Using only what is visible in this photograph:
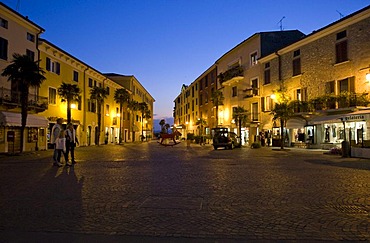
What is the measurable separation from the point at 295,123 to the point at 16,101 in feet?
75.1

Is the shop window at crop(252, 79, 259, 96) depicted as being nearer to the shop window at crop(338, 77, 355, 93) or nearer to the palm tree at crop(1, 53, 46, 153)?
the shop window at crop(338, 77, 355, 93)

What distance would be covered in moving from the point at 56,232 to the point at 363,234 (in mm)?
4551

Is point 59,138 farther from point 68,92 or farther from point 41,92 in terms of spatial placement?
point 68,92

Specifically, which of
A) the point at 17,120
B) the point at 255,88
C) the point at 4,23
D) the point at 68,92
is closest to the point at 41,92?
the point at 68,92

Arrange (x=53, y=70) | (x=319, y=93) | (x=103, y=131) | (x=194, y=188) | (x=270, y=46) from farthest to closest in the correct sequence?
(x=103, y=131) → (x=270, y=46) → (x=53, y=70) → (x=319, y=93) → (x=194, y=188)

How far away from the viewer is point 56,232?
17.0 feet

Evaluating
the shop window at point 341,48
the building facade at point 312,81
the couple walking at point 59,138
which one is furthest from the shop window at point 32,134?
the shop window at point 341,48

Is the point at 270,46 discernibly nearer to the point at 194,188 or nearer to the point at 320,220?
the point at 194,188

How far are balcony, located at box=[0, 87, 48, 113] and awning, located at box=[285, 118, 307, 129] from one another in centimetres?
2167

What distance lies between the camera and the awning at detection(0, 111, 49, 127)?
2380 cm

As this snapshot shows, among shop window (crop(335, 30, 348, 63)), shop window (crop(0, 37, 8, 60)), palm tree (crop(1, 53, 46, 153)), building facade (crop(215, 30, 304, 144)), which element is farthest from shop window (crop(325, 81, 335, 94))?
shop window (crop(0, 37, 8, 60))

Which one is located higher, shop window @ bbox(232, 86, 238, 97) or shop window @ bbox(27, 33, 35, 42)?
shop window @ bbox(27, 33, 35, 42)

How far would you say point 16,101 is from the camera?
26031mm

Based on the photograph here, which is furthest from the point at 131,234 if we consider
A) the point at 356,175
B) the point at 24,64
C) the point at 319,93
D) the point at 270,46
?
the point at 270,46
